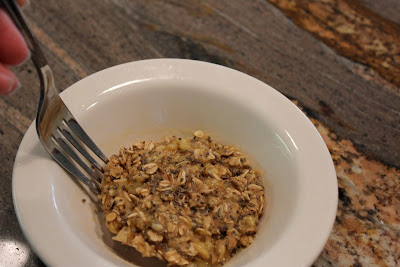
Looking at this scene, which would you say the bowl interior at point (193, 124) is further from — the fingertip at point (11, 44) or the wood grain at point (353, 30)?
the wood grain at point (353, 30)

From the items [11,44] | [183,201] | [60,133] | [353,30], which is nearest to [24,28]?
[11,44]

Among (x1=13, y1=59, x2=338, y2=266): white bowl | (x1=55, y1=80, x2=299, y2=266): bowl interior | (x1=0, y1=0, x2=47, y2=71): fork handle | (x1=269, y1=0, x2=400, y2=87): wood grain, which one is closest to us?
(x1=0, y1=0, x2=47, y2=71): fork handle

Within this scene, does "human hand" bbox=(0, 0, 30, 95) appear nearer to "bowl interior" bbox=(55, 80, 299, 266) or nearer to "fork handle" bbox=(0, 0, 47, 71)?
"fork handle" bbox=(0, 0, 47, 71)

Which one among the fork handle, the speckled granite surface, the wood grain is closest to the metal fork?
the fork handle

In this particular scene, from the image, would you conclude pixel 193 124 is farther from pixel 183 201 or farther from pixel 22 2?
pixel 22 2

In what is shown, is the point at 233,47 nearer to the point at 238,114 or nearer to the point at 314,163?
the point at 238,114

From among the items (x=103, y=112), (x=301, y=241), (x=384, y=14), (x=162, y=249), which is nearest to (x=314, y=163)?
(x=301, y=241)

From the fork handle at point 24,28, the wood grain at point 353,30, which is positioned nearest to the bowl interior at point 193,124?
the fork handle at point 24,28
